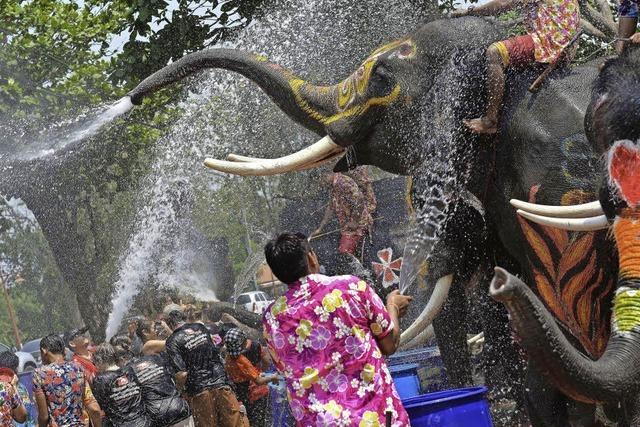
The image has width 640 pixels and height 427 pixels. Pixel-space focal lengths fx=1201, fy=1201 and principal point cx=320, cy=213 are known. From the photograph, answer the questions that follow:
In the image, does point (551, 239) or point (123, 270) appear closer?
point (551, 239)

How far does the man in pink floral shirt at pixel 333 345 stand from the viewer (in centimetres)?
486

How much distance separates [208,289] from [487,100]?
619 inches

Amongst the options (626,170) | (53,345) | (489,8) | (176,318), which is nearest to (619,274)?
(626,170)

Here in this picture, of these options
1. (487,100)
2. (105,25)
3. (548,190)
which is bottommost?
(548,190)

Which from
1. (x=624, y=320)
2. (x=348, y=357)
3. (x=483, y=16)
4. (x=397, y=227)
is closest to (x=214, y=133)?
(x=397, y=227)

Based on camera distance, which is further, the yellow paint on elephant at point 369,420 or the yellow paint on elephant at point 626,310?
the yellow paint on elephant at point 369,420

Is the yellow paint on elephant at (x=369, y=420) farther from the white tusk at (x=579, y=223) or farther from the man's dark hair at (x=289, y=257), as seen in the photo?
the white tusk at (x=579, y=223)

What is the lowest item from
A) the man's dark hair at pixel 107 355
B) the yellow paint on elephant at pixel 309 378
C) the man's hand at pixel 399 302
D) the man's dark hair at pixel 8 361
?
the man's dark hair at pixel 107 355

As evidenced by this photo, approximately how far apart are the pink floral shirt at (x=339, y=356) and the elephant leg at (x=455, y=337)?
2.99 m

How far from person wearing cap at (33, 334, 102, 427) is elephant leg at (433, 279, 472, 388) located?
125 inches

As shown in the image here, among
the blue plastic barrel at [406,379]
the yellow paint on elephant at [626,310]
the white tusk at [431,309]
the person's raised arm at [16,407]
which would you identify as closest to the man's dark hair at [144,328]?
the person's raised arm at [16,407]

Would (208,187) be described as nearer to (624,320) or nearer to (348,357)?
(348,357)

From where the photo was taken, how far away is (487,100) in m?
Result: 6.45

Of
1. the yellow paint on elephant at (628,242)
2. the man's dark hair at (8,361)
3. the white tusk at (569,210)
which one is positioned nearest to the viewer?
the yellow paint on elephant at (628,242)
